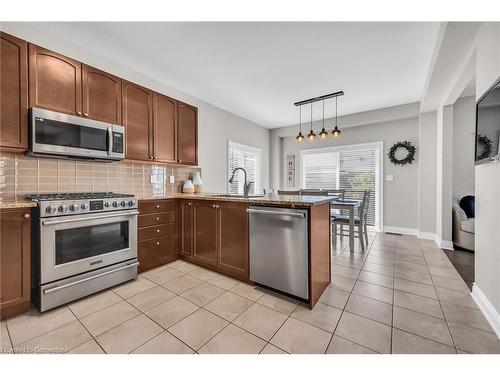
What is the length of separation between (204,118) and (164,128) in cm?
112

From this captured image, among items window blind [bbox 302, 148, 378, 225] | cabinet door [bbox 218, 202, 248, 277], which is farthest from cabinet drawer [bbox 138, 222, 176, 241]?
window blind [bbox 302, 148, 378, 225]

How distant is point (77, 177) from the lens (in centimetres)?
246

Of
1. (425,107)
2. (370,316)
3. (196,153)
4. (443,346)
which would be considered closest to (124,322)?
(370,316)

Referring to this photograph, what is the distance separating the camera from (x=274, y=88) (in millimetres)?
3484

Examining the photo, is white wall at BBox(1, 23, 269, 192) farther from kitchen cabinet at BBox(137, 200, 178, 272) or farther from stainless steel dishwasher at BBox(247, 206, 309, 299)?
stainless steel dishwasher at BBox(247, 206, 309, 299)

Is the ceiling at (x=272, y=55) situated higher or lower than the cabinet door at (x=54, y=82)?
higher

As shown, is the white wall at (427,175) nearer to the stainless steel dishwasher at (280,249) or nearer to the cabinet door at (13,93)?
the stainless steel dishwasher at (280,249)

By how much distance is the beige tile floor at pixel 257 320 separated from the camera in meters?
1.40

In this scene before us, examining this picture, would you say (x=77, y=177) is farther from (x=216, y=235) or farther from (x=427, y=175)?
(x=427, y=175)

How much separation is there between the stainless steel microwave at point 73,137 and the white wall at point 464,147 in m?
5.39

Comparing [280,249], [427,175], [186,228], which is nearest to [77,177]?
[186,228]

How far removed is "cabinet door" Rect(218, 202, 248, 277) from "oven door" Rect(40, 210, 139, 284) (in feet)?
3.17

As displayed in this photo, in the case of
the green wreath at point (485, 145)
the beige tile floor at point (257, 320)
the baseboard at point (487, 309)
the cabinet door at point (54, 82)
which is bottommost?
the beige tile floor at point (257, 320)

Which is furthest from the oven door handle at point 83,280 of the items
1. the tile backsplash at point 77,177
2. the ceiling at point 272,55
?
the ceiling at point 272,55
